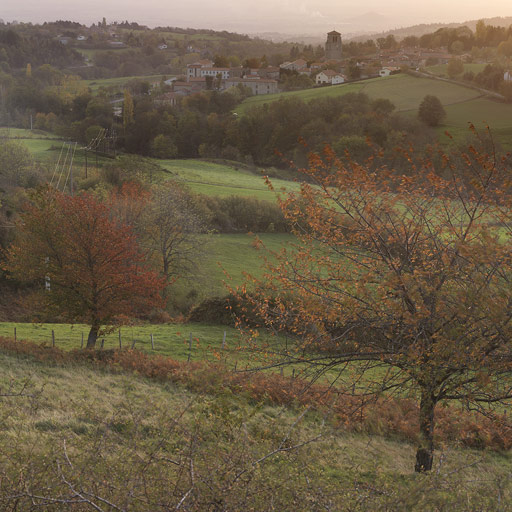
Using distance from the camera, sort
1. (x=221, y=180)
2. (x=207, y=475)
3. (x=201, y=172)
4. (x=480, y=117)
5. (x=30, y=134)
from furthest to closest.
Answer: (x=30, y=134) → (x=480, y=117) → (x=201, y=172) → (x=221, y=180) → (x=207, y=475)

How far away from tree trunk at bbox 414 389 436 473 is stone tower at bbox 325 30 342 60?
498 ft

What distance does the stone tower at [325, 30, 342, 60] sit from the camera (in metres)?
151

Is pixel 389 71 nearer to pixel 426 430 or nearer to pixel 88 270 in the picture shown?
pixel 88 270

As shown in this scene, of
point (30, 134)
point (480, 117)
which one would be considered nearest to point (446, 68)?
point (480, 117)

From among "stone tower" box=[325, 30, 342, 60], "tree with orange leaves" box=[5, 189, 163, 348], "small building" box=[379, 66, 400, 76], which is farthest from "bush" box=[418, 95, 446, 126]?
"stone tower" box=[325, 30, 342, 60]

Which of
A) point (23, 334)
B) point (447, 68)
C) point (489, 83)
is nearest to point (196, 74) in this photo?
point (447, 68)

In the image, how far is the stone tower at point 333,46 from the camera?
151 metres

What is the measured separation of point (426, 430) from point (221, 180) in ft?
185

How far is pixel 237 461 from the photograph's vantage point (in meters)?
5.58

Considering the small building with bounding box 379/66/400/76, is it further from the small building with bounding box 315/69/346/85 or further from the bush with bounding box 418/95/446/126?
the bush with bounding box 418/95/446/126

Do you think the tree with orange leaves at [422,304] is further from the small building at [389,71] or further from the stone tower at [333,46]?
the stone tower at [333,46]

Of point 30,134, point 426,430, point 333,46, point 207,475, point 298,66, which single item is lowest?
point 426,430

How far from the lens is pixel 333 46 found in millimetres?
155000

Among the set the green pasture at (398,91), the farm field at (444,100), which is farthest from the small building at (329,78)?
the farm field at (444,100)
